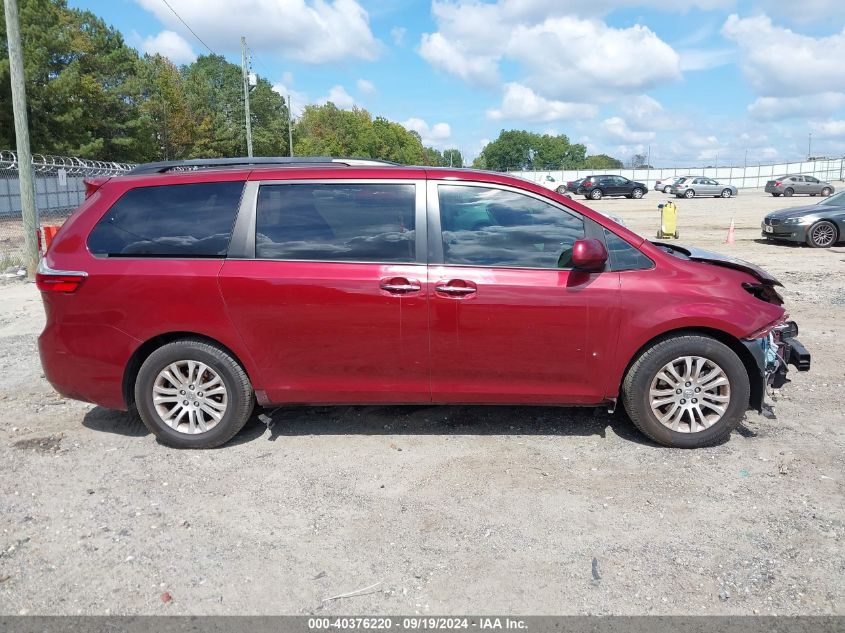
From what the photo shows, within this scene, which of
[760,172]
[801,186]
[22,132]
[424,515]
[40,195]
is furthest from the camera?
[760,172]

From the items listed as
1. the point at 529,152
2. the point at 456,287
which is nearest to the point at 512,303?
the point at 456,287

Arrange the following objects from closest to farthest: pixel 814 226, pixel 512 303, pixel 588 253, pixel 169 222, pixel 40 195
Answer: pixel 588 253 < pixel 512 303 < pixel 169 222 < pixel 814 226 < pixel 40 195

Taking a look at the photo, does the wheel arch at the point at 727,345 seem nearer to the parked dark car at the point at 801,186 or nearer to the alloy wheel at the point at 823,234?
the alloy wheel at the point at 823,234

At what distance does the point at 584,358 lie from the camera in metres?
4.13

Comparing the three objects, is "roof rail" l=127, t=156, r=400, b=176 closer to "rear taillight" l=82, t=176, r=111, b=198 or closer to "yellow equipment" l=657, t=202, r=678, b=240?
"rear taillight" l=82, t=176, r=111, b=198

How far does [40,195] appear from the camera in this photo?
28.2 m

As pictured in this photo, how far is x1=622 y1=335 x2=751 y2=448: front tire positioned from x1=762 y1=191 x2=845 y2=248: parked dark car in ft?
39.8

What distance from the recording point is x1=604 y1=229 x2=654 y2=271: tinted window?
13.6 ft

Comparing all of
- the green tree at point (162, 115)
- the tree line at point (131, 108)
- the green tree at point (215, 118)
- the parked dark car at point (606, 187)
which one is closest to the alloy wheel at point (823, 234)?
the tree line at point (131, 108)

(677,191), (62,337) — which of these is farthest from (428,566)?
(677,191)

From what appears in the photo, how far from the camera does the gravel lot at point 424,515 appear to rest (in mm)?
2889

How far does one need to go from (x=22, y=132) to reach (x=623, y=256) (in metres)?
10.9

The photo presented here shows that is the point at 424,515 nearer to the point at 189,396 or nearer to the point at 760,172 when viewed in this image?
the point at 189,396

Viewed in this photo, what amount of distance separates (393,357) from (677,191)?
45.3 metres
